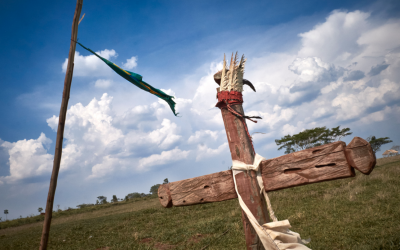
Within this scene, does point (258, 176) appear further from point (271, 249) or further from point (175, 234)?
point (175, 234)

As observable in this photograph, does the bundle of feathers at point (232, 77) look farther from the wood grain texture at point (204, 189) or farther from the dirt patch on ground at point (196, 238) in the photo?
the dirt patch on ground at point (196, 238)

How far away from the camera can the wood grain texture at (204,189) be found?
239cm

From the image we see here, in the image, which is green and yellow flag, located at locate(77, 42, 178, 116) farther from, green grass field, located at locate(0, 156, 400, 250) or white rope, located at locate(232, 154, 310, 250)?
green grass field, located at locate(0, 156, 400, 250)

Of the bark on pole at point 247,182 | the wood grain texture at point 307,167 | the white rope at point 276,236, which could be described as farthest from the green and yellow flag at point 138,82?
the white rope at point 276,236

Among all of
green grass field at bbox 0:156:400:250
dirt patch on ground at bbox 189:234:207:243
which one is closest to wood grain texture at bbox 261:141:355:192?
green grass field at bbox 0:156:400:250

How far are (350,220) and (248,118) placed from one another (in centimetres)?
522

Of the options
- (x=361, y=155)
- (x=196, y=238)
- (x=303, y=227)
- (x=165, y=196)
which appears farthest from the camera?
(x=196, y=238)

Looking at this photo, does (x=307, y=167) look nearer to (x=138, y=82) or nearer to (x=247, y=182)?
(x=247, y=182)

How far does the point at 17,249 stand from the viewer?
8.16 meters

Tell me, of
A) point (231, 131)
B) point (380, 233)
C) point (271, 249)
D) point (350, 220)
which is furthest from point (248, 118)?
point (350, 220)

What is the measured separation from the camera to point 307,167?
2.04 meters

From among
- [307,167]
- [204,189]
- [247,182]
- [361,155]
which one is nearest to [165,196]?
[204,189]

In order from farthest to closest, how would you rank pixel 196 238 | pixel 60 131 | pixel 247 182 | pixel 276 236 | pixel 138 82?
1. pixel 196 238
2. pixel 138 82
3. pixel 60 131
4. pixel 247 182
5. pixel 276 236

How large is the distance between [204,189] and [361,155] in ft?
5.04
